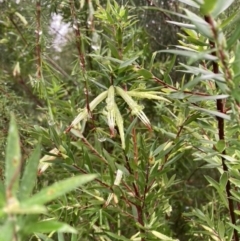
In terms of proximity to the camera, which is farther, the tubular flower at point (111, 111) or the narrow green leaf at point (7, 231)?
the tubular flower at point (111, 111)

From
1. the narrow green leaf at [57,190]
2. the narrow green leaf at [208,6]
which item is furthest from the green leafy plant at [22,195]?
the narrow green leaf at [208,6]

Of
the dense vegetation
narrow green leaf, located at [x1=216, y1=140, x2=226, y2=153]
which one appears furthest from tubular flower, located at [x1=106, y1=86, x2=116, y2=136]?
narrow green leaf, located at [x1=216, y1=140, x2=226, y2=153]

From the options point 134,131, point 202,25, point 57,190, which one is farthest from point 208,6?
point 134,131

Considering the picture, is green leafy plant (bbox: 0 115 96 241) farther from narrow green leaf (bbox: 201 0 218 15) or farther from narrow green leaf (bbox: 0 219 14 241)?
narrow green leaf (bbox: 201 0 218 15)

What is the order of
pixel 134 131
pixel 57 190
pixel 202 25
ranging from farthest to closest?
pixel 134 131 → pixel 202 25 → pixel 57 190

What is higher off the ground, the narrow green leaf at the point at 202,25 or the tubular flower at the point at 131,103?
the narrow green leaf at the point at 202,25

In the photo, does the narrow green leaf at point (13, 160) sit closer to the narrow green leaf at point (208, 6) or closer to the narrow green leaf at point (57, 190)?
the narrow green leaf at point (57, 190)

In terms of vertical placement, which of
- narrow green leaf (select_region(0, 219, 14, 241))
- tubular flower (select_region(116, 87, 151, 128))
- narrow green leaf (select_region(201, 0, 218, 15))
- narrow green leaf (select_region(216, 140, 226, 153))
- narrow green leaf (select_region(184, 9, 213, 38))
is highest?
narrow green leaf (select_region(201, 0, 218, 15))

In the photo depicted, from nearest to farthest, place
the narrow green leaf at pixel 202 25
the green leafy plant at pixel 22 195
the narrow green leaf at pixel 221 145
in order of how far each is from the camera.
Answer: the green leafy plant at pixel 22 195 → the narrow green leaf at pixel 202 25 → the narrow green leaf at pixel 221 145

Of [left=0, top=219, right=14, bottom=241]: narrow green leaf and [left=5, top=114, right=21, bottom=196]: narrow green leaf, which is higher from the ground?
[left=5, top=114, right=21, bottom=196]: narrow green leaf

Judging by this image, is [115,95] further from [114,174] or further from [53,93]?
[53,93]

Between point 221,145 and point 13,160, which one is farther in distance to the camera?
point 221,145

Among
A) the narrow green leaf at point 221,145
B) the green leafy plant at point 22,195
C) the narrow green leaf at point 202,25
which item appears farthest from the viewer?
the narrow green leaf at point 221,145

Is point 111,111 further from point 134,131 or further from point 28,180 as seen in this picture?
point 28,180
